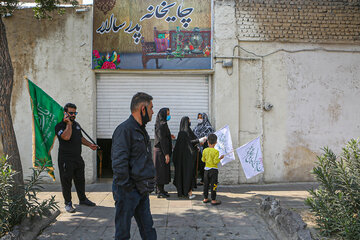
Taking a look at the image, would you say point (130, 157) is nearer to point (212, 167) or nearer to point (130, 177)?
point (130, 177)

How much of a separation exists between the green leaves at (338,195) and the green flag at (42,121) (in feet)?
14.6

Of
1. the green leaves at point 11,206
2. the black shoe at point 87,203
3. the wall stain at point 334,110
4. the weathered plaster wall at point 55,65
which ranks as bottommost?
the black shoe at point 87,203

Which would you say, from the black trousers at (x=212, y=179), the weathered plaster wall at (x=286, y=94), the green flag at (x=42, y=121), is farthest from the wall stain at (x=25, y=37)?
the black trousers at (x=212, y=179)

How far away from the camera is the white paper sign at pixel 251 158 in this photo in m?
6.42

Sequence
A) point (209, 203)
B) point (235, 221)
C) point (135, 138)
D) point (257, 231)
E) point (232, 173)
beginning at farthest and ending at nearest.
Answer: point (232, 173), point (209, 203), point (235, 221), point (257, 231), point (135, 138)

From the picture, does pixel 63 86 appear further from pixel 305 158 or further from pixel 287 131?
pixel 305 158

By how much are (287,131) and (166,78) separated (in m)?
3.35

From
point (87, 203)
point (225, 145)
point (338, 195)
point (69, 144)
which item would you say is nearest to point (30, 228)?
point (87, 203)

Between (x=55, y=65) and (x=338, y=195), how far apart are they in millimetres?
6690

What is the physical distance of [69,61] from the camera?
7391 mm

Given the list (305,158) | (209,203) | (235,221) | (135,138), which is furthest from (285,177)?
(135,138)

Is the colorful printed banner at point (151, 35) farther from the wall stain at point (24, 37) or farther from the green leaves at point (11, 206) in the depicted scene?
the green leaves at point (11, 206)

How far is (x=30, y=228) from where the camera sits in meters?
4.20

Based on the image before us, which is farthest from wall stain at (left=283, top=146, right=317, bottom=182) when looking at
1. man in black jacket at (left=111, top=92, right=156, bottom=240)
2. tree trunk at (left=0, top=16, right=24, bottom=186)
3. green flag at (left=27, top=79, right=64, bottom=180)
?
tree trunk at (left=0, top=16, right=24, bottom=186)
